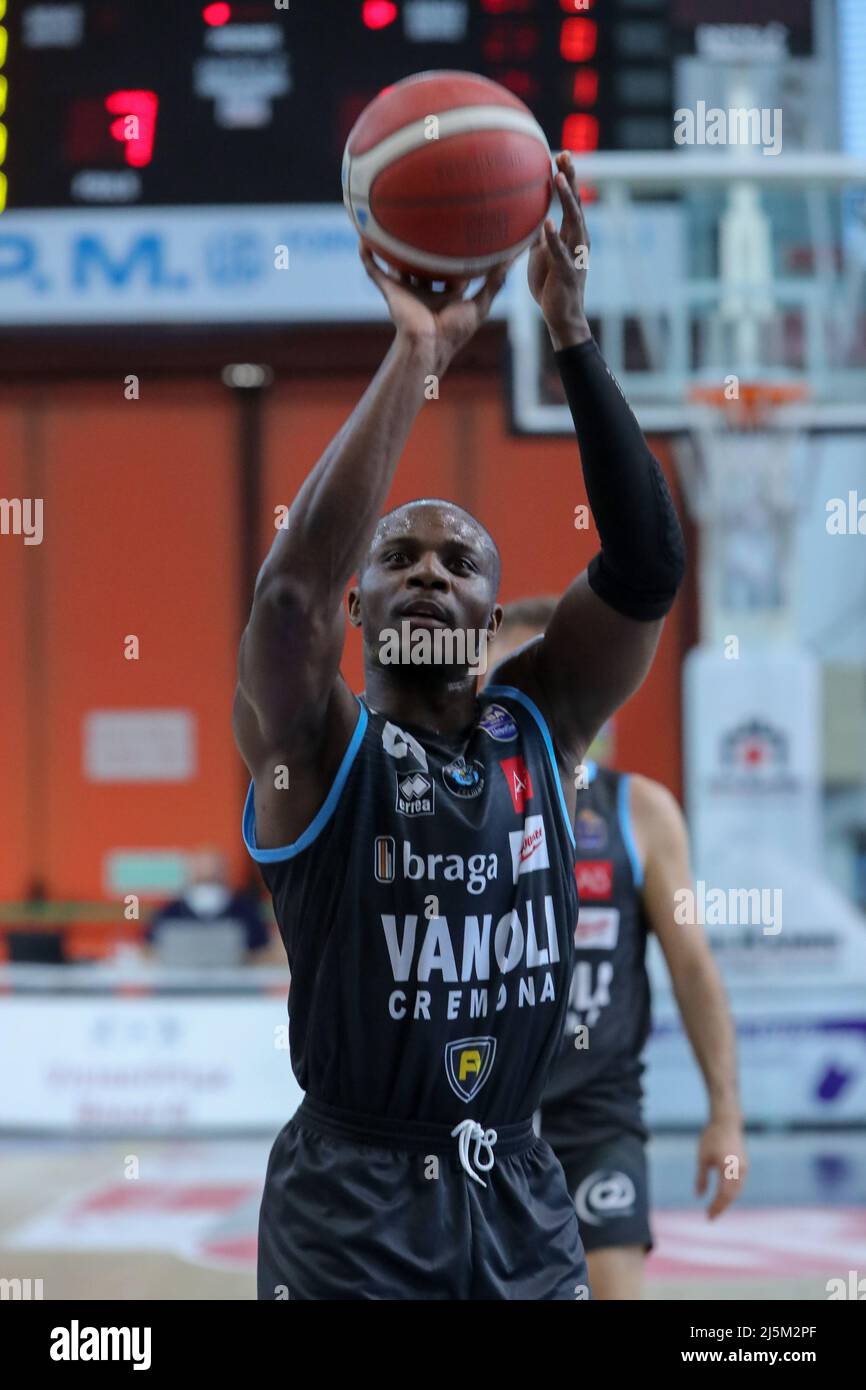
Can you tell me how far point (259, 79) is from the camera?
7371mm

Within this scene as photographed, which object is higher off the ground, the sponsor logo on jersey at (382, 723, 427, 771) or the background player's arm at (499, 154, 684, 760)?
the background player's arm at (499, 154, 684, 760)

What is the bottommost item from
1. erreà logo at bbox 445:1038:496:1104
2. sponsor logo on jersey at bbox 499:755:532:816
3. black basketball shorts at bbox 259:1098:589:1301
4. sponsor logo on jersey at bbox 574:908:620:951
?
black basketball shorts at bbox 259:1098:589:1301

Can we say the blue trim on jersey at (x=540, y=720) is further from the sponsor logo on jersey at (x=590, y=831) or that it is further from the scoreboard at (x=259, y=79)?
the scoreboard at (x=259, y=79)

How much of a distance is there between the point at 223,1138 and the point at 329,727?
5.79m

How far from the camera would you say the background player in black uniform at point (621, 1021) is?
11.1 ft

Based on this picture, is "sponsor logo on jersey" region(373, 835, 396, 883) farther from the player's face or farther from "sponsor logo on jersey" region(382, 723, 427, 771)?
the player's face

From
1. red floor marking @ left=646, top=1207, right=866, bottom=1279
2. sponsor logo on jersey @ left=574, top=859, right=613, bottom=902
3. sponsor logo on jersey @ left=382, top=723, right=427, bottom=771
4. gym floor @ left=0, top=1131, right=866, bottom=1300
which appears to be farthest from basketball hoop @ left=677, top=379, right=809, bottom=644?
sponsor logo on jersey @ left=382, top=723, right=427, bottom=771

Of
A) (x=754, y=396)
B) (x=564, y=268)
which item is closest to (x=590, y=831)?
(x=564, y=268)

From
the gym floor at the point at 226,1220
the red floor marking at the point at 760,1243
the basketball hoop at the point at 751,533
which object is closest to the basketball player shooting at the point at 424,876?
the gym floor at the point at 226,1220

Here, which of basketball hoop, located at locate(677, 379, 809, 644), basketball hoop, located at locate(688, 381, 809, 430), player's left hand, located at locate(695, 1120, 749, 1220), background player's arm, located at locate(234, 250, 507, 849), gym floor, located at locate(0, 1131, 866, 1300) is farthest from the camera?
basketball hoop, located at locate(677, 379, 809, 644)

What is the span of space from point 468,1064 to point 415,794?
35 cm

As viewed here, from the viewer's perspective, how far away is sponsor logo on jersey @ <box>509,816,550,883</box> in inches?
87.7

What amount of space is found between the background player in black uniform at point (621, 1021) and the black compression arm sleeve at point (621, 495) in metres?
1.07

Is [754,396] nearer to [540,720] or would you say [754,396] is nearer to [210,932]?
[210,932]
